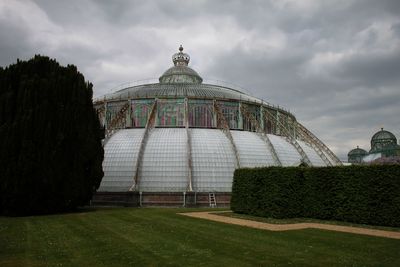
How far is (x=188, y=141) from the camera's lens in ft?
121

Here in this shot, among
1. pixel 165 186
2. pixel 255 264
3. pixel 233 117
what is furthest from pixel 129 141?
pixel 255 264

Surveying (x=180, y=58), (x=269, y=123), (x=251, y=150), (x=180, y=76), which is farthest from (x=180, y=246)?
(x=180, y=58)

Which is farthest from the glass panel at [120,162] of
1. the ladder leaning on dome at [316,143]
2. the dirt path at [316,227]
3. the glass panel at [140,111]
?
the ladder leaning on dome at [316,143]

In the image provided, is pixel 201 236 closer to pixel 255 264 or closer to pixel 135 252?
pixel 135 252

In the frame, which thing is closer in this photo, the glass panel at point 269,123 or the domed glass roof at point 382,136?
the glass panel at point 269,123

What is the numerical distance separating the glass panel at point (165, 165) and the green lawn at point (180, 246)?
13579mm

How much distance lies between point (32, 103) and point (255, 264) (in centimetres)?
2068

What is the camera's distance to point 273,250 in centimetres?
1379

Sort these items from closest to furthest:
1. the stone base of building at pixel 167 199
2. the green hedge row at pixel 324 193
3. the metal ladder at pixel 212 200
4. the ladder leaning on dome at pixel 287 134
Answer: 1. the green hedge row at pixel 324 193
2. the stone base of building at pixel 167 199
3. the metal ladder at pixel 212 200
4. the ladder leaning on dome at pixel 287 134

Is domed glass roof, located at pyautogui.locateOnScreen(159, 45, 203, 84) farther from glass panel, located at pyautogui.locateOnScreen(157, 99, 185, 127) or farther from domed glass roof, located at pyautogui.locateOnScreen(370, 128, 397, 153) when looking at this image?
domed glass roof, located at pyautogui.locateOnScreen(370, 128, 397, 153)

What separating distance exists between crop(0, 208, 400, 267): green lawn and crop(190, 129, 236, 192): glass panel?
13835 millimetres

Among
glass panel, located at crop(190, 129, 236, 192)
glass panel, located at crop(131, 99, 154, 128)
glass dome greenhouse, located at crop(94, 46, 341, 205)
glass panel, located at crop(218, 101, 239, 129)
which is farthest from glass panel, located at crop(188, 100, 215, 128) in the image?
glass panel, located at crop(131, 99, 154, 128)

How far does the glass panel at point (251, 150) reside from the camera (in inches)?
1451

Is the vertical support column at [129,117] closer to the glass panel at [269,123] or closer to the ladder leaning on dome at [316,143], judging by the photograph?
the glass panel at [269,123]
